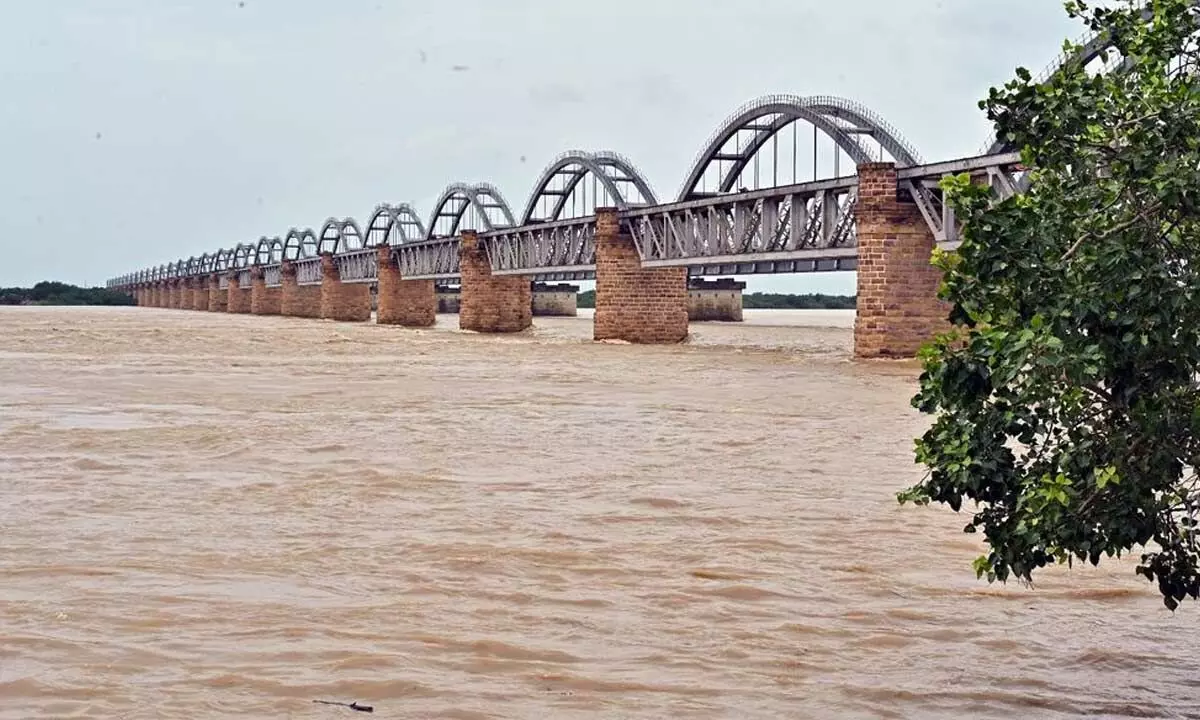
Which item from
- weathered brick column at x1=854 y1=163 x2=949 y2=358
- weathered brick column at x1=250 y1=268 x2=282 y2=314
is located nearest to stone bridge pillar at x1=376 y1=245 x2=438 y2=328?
weathered brick column at x1=250 y1=268 x2=282 y2=314

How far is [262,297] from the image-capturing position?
125 metres

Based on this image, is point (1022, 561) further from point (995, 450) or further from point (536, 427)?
point (536, 427)

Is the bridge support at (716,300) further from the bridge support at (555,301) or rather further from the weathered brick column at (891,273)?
the weathered brick column at (891,273)

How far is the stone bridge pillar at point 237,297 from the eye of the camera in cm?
13588

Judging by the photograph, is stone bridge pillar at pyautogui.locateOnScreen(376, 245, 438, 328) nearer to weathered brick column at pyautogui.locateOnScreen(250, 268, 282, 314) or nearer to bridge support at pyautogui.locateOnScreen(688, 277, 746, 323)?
bridge support at pyautogui.locateOnScreen(688, 277, 746, 323)

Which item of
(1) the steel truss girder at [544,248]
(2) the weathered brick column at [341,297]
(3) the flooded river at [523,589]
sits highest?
(1) the steel truss girder at [544,248]

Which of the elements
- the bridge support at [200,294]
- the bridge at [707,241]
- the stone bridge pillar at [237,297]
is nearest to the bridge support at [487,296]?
the bridge at [707,241]

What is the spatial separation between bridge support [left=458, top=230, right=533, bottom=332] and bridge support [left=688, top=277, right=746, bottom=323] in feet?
113

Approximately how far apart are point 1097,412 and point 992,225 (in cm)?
74

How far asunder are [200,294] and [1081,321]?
160 m

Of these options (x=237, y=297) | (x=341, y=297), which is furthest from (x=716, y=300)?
(x=237, y=297)

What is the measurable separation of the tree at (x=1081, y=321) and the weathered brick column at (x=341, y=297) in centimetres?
9087

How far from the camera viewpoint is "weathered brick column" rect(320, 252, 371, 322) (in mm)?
95750

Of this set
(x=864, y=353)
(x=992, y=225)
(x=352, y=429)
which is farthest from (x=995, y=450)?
(x=864, y=353)
